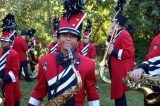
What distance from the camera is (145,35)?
22109mm

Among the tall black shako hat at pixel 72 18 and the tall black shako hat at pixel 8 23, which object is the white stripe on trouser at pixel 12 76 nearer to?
the tall black shako hat at pixel 8 23

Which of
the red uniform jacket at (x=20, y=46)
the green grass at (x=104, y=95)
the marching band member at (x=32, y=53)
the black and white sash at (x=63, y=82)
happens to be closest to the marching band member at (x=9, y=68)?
the green grass at (x=104, y=95)

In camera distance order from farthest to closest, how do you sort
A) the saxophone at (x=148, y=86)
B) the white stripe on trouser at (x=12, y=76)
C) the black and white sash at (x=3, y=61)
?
the black and white sash at (x=3, y=61), the white stripe on trouser at (x=12, y=76), the saxophone at (x=148, y=86)

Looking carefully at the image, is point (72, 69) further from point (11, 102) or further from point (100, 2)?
point (100, 2)

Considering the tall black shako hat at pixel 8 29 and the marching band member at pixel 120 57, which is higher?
the tall black shako hat at pixel 8 29

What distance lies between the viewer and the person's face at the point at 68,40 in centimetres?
399

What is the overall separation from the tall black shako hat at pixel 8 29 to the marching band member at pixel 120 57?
1896 millimetres

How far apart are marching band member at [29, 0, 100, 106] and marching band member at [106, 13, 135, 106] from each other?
3.24 meters

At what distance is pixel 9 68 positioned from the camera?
6.81 metres

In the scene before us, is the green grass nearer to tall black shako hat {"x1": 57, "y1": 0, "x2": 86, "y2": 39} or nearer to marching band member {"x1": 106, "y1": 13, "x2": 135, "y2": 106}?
marching band member {"x1": 106, "y1": 13, "x2": 135, "y2": 106}

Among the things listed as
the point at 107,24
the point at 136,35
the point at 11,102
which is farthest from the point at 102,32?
the point at 11,102

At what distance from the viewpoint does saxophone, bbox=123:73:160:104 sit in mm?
4414

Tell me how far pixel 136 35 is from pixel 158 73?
17841mm

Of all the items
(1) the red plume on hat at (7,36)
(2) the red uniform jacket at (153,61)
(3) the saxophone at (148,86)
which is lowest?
(3) the saxophone at (148,86)
